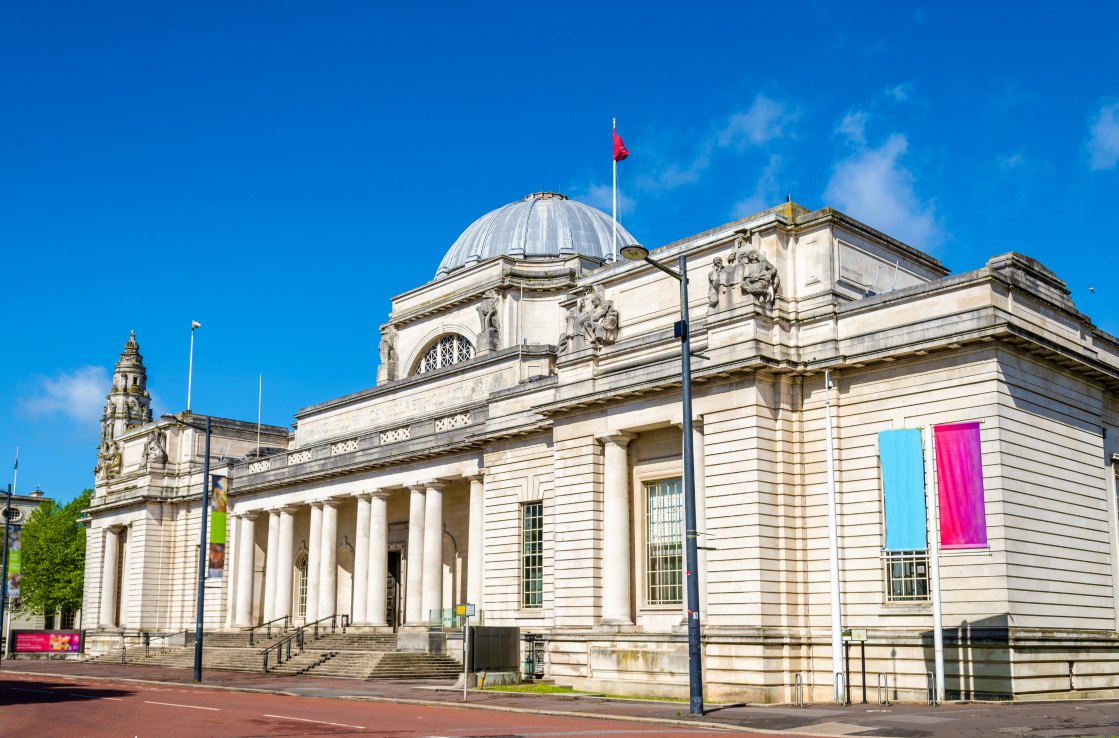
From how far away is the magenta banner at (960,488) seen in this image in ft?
95.6

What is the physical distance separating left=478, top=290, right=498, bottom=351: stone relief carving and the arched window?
2.23 meters

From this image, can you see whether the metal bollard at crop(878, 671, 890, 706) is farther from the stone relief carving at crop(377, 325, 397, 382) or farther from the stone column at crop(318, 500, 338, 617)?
the stone relief carving at crop(377, 325, 397, 382)

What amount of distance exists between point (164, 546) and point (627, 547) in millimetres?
43463

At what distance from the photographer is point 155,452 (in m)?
72.6

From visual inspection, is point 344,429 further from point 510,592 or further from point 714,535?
point 714,535

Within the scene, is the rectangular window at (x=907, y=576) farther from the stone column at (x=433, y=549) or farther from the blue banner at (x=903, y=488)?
the stone column at (x=433, y=549)

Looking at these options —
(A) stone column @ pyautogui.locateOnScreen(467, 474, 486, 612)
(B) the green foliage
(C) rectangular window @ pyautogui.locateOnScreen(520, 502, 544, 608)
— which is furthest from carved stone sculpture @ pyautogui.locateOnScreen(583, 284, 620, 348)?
(B) the green foliage

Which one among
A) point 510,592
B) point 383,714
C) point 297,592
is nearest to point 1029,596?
point 383,714

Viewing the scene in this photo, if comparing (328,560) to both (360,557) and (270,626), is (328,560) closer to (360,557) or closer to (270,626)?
(360,557)

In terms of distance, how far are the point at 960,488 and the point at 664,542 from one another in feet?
35.4

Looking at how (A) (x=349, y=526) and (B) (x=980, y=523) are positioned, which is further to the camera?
(A) (x=349, y=526)

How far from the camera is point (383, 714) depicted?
2752 centimetres

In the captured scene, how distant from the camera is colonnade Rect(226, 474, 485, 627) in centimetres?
5000

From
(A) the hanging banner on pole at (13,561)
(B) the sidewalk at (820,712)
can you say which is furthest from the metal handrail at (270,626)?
(A) the hanging banner on pole at (13,561)
